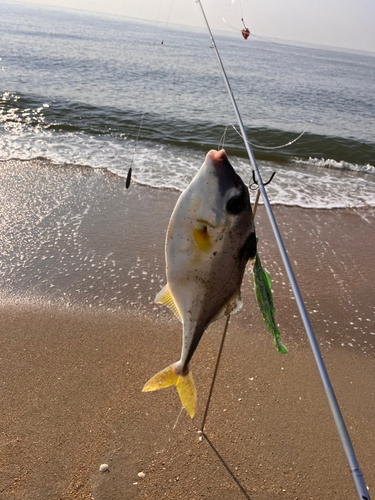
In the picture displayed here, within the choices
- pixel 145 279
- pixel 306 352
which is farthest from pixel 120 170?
pixel 306 352

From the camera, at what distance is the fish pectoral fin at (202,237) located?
4.82 feet

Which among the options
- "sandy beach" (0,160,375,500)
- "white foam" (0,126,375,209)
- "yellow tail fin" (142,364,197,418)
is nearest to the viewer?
"yellow tail fin" (142,364,197,418)

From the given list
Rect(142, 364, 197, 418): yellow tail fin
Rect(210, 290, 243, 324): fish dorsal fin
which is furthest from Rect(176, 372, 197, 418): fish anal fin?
Rect(210, 290, 243, 324): fish dorsal fin

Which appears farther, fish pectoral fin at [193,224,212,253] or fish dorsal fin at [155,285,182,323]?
fish dorsal fin at [155,285,182,323]

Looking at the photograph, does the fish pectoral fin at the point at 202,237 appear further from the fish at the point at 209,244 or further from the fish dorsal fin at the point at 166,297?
the fish dorsal fin at the point at 166,297

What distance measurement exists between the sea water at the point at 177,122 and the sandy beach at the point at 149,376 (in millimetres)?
1885

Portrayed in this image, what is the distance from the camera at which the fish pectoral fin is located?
147 centimetres

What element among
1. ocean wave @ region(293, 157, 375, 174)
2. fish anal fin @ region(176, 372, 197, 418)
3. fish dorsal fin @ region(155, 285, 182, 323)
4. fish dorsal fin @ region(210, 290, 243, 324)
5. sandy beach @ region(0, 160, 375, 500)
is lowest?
sandy beach @ region(0, 160, 375, 500)

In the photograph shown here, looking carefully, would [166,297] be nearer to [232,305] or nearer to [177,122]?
[232,305]

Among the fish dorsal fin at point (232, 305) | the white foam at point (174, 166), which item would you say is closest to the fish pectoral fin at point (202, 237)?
the fish dorsal fin at point (232, 305)

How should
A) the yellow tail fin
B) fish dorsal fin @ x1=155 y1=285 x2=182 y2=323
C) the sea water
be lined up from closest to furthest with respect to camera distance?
fish dorsal fin @ x1=155 y1=285 x2=182 y2=323, the yellow tail fin, the sea water

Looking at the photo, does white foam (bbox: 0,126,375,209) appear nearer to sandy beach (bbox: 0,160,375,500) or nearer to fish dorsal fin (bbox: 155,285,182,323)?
sandy beach (bbox: 0,160,375,500)

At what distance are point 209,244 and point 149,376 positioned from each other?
2457mm

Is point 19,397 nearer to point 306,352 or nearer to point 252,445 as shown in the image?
point 252,445
